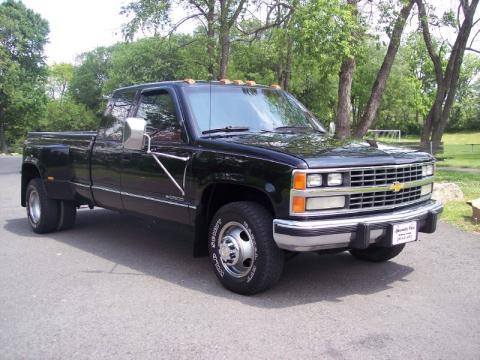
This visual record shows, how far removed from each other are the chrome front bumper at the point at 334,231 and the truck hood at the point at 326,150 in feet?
1.50

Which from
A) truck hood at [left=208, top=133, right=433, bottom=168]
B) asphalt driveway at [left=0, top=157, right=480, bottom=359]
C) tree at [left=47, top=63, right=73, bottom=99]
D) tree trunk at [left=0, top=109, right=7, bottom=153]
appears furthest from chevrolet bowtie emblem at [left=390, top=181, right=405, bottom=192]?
tree at [left=47, top=63, right=73, bottom=99]

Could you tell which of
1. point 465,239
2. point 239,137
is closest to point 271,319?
point 239,137

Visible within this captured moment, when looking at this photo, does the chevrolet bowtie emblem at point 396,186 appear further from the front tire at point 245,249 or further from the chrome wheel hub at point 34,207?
the chrome wheel hub at point 34,207

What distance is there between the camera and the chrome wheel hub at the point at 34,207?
773cm

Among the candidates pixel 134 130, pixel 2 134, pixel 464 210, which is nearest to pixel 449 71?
pixel 464 210

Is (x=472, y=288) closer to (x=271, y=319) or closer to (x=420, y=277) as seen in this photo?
(x=420, y=277)

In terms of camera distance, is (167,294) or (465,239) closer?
(167,294)

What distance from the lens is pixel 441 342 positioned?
3.90 metres

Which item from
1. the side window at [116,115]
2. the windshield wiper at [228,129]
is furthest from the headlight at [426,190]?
the side window at [116,115]

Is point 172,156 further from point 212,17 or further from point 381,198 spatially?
point 212,17

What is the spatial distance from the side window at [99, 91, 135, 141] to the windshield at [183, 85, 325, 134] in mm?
1069

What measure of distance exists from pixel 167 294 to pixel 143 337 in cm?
100

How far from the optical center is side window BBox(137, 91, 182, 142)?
5.64m

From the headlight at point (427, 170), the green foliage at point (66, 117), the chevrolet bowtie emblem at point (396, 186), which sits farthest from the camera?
the green foliage at point (66, 117)
